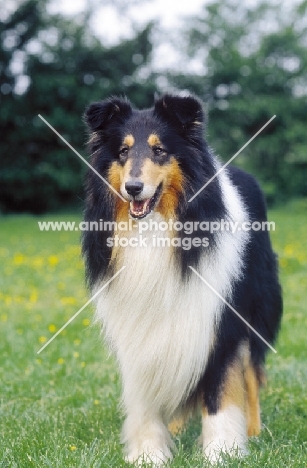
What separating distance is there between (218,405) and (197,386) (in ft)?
0.52

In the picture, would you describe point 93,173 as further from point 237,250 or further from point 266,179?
point 266,179

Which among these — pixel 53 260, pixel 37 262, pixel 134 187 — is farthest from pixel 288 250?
pixel 134 187

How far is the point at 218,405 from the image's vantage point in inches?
132

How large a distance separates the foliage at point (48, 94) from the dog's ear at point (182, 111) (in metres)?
19.1

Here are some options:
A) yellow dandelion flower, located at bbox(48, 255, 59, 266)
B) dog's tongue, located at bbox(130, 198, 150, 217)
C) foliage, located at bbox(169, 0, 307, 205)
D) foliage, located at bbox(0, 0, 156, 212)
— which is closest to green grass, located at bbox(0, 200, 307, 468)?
dog's tongue, located at bbox(130, 198, 150, 217)

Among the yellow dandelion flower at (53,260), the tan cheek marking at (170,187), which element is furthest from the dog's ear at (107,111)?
the yellow dandelion flower at (53,260)

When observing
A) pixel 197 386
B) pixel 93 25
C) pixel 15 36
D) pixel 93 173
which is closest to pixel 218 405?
pixel 197 386

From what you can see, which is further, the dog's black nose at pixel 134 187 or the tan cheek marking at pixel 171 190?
the tan cheek marking at pixel 171 190

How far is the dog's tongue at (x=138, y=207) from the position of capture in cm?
319

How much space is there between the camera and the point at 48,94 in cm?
2288

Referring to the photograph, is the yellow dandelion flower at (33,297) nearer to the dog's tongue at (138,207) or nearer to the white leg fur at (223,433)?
the white leg fur at (223,433)

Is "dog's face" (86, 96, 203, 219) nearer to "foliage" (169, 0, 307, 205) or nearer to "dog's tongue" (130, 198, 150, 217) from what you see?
"dog's tongue" (130, 198, 150, 217)

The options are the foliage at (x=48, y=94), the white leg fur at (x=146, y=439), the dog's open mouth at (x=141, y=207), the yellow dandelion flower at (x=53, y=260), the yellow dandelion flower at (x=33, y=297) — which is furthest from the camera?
the foliage at (x=48, y=94)

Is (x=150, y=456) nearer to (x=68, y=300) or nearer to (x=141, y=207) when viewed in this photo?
(x=141, y=207)
